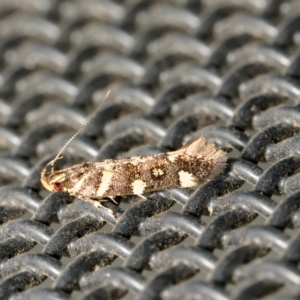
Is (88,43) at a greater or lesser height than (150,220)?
greater

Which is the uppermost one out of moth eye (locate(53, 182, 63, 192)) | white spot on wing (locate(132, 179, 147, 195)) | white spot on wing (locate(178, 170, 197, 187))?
white spot on wing (locate(178, 170, 197, 187))

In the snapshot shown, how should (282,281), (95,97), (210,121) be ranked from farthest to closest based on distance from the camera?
(95,97), (210,121), (282,281)

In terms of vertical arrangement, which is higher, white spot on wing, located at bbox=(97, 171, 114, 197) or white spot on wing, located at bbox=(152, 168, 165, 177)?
white spot on wing, located at bbox=(152, 168, 165, 177)

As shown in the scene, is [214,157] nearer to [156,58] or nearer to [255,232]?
[255,232]

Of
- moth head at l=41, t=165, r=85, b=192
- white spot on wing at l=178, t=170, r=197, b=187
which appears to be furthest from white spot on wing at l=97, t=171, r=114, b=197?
white spot on wing at l=178, t=170, r=197, b=187

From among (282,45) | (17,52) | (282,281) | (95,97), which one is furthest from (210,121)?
(17,52)

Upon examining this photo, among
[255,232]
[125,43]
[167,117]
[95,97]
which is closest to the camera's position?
[255,232]

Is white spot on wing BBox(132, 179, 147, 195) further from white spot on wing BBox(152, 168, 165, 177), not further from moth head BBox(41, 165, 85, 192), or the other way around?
moth head BBox(41, 165, 85, 192)
